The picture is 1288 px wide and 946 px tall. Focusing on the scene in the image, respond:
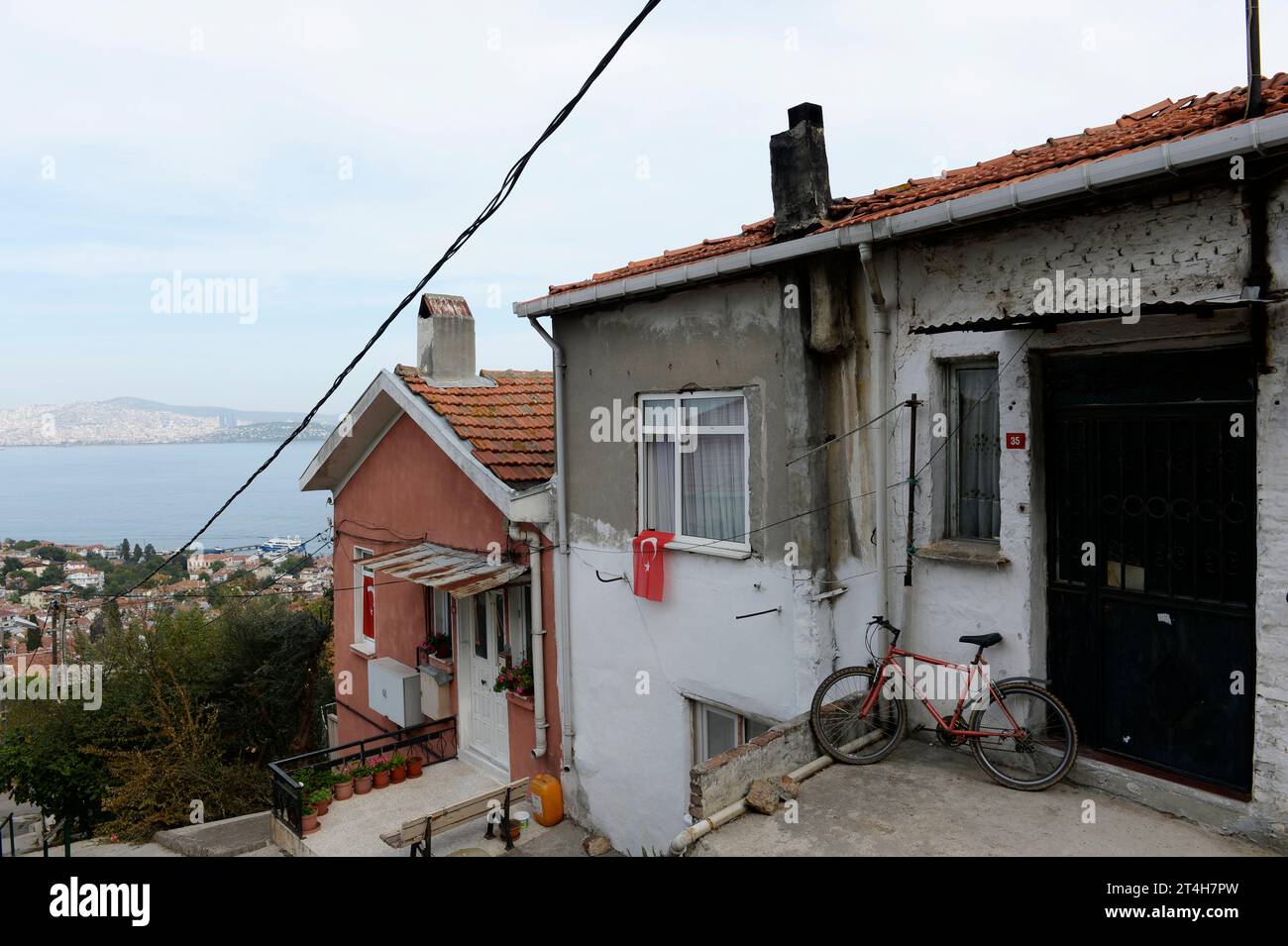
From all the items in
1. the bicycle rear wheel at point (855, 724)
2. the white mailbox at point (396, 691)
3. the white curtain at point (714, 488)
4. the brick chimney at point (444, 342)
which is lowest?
the white mailbox at point (396, 691)

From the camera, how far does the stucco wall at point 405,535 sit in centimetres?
1028

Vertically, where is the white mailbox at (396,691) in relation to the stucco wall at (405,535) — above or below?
below

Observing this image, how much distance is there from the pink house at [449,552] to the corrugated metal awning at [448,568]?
3 centimetres

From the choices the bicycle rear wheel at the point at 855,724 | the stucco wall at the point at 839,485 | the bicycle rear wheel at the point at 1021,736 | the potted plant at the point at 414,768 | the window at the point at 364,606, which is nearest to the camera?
the stucco wall at the point at 839,485

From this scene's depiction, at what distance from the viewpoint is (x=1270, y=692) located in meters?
4.72

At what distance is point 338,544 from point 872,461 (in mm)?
11139

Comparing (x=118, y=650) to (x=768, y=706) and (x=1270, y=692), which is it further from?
(x=1270, y=692)

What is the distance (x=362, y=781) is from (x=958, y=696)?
7993 mm

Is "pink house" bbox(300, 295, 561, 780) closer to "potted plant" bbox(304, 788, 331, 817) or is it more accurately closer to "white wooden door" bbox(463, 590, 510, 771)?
"white wooden door" bbox(463, 590, 510, 771)

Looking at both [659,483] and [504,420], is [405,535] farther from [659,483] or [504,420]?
[659,483]

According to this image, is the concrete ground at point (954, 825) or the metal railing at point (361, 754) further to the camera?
the metal railing at point (361, 754)

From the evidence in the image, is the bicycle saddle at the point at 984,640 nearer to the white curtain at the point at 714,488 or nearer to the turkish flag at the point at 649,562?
the white curtain at the point at 714,488

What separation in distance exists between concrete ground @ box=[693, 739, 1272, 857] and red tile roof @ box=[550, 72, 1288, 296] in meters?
3.94

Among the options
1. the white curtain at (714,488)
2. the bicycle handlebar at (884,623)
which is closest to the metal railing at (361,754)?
the white curtain at (714,488)
